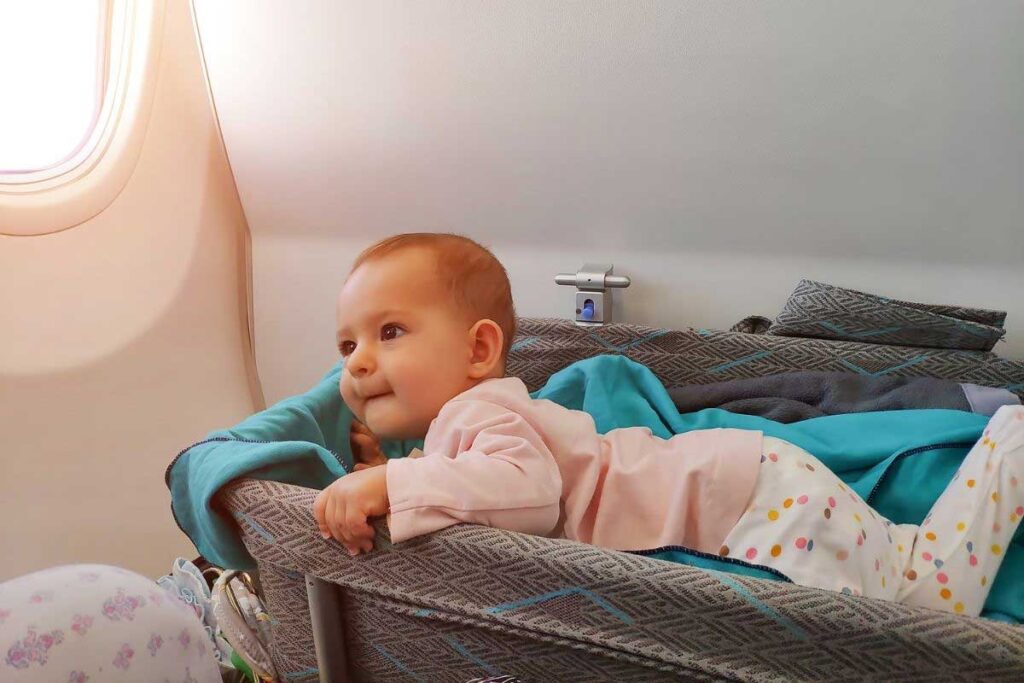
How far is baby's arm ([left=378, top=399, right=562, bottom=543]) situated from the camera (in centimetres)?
82

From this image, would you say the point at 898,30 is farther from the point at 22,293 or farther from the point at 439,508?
the point at 22,293

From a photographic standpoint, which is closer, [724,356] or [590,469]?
[590,469]

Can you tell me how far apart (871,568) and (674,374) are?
19.6 inches

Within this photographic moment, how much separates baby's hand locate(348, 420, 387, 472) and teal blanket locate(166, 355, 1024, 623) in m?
0.01

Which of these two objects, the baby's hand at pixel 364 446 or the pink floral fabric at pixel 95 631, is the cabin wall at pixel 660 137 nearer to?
the baby's hand at pixel 364 446

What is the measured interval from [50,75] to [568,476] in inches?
44.4

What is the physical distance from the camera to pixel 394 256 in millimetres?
1037

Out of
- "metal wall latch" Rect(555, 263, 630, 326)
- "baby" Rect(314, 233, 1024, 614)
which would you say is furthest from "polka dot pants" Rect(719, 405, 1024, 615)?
"metal wall latch" Rect(555, 263, 630, 326)

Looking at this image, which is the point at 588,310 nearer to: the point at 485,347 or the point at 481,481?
the point at 485,347

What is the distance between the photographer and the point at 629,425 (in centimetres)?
124

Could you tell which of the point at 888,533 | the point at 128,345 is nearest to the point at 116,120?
the point at 128,345

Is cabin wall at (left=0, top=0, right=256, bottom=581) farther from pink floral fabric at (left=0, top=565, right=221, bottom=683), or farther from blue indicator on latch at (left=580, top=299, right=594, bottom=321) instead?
blue indicator on latch at (left=580, top=299, right=594, bottom=321)

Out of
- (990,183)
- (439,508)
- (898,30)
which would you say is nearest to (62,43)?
(439,508)

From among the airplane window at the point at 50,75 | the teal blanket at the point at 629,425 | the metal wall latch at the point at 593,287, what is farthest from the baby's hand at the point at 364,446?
the airplane window at the point at 50,75
